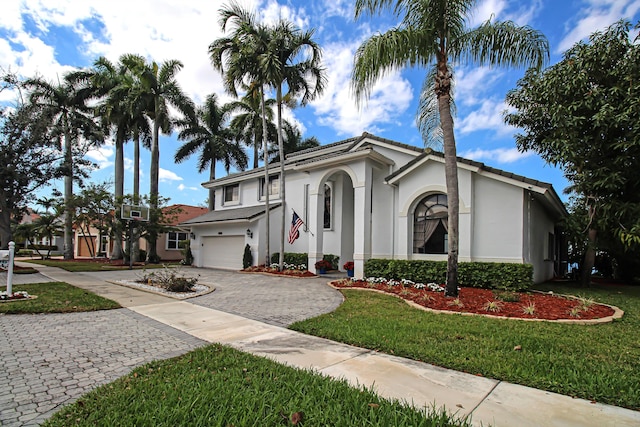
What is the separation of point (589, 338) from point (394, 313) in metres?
3.39

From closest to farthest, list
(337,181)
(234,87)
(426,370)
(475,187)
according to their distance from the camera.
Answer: (426,370) → (475,187) → (234,87) → (337,181)

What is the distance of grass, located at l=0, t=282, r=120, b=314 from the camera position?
750 centimetres

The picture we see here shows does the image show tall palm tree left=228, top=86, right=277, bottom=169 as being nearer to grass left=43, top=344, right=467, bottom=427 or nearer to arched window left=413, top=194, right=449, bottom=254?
arched window left=413, top=194, right=449, bottom=254

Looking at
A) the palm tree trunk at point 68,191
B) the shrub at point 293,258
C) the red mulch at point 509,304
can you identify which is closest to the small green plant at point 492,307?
the red mulch at point 509,304

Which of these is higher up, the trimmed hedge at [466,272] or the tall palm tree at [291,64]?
the tall palm tree at [291,64]

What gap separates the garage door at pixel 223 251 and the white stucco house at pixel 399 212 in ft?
0.29

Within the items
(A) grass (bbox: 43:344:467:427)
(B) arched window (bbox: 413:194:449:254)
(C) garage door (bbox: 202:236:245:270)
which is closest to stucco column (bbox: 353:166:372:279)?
(B) arched window (bbox: 413:194:449:254)

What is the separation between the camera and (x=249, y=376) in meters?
3.77

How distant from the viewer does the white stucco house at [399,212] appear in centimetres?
1129

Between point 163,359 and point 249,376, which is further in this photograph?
point 163,359

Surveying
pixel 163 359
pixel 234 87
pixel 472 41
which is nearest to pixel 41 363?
pixel 163 359

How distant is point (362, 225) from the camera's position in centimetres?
1366

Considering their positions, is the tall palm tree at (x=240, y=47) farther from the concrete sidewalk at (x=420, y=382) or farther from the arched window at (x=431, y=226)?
the concrete sidewalk at (x=420, y=382)

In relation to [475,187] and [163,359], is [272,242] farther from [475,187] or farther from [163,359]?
[163,359]
